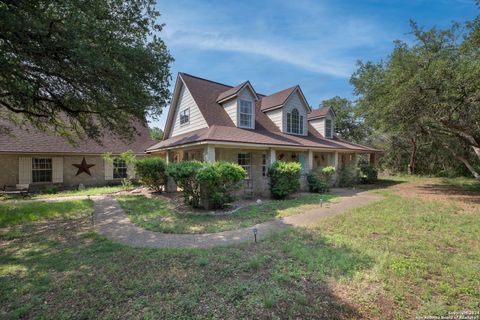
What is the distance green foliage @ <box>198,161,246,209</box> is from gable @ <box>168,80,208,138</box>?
4896 mm

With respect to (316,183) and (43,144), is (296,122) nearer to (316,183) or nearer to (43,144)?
(316,183)

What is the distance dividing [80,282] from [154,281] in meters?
1.33

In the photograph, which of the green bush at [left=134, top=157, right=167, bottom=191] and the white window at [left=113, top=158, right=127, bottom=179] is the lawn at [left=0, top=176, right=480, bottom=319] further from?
the white window at [left=113, top=158, right=127, bottom=179]

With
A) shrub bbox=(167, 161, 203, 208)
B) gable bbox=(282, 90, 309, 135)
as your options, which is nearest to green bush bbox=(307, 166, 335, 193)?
gable bbox=(282, 90, 309, 135)

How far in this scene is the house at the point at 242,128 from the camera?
1186 centimetres

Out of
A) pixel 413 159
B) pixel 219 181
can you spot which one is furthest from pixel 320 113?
pixel 413 159

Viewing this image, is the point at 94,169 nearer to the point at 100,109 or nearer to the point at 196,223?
the point at 100,109

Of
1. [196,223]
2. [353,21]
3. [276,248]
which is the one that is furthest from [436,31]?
[196,223]

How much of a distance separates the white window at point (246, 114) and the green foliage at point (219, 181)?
543 cm

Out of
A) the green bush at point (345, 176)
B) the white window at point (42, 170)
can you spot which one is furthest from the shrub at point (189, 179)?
the white window at point (42, 170)

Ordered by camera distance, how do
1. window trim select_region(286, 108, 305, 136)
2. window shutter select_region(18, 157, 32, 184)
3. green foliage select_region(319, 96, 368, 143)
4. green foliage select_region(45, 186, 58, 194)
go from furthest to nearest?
green foliage select_region(319, 96, 368, 143)
window trim select_region(286, 108, 305, 136)
window shutter select_region(18, 157, 32, 184)
green foliage select_region(45, 186, 58, 194)

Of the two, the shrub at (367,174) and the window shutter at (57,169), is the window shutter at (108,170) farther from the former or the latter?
the shrub at (367,174)

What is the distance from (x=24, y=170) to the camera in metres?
15.2

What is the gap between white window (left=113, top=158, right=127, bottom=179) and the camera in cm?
1868
